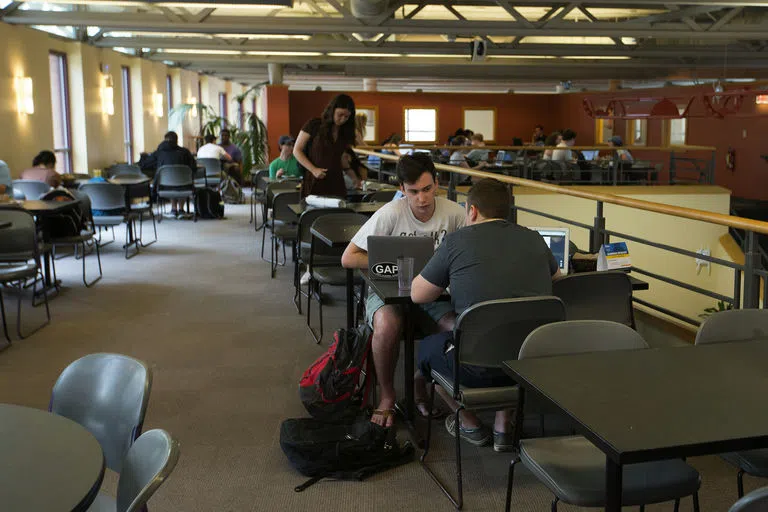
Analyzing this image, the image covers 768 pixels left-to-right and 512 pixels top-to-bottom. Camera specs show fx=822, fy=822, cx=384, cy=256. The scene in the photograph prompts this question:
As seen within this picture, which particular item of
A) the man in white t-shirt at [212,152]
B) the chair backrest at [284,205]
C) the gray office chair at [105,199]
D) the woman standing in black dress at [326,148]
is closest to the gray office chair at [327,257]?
the woman standing in black dress at [326,148]

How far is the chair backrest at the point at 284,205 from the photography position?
6772 millimetres

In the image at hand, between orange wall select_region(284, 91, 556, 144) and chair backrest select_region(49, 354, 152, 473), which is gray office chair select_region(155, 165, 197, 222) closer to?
orange wall select_region(284, 91, 556, 144)

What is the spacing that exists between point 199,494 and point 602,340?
1517 millimetres

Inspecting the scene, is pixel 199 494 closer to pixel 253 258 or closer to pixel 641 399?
pixel 641 399

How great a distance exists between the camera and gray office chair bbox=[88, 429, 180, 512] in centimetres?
154

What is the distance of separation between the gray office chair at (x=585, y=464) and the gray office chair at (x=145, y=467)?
3.27ft

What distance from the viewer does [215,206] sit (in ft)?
Result: 37.1

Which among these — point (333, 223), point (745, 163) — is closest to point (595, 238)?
point (333, 223)

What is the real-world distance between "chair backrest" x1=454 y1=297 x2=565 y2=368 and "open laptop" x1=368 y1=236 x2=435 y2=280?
644mm

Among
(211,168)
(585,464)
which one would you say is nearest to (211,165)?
(211,168)

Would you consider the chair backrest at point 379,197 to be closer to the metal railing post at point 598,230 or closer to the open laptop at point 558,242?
the metal railing post at point 598,230

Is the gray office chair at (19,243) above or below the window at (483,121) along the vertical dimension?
below

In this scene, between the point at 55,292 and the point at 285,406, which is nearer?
the point at 285,406

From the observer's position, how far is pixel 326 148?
19.6 feet
